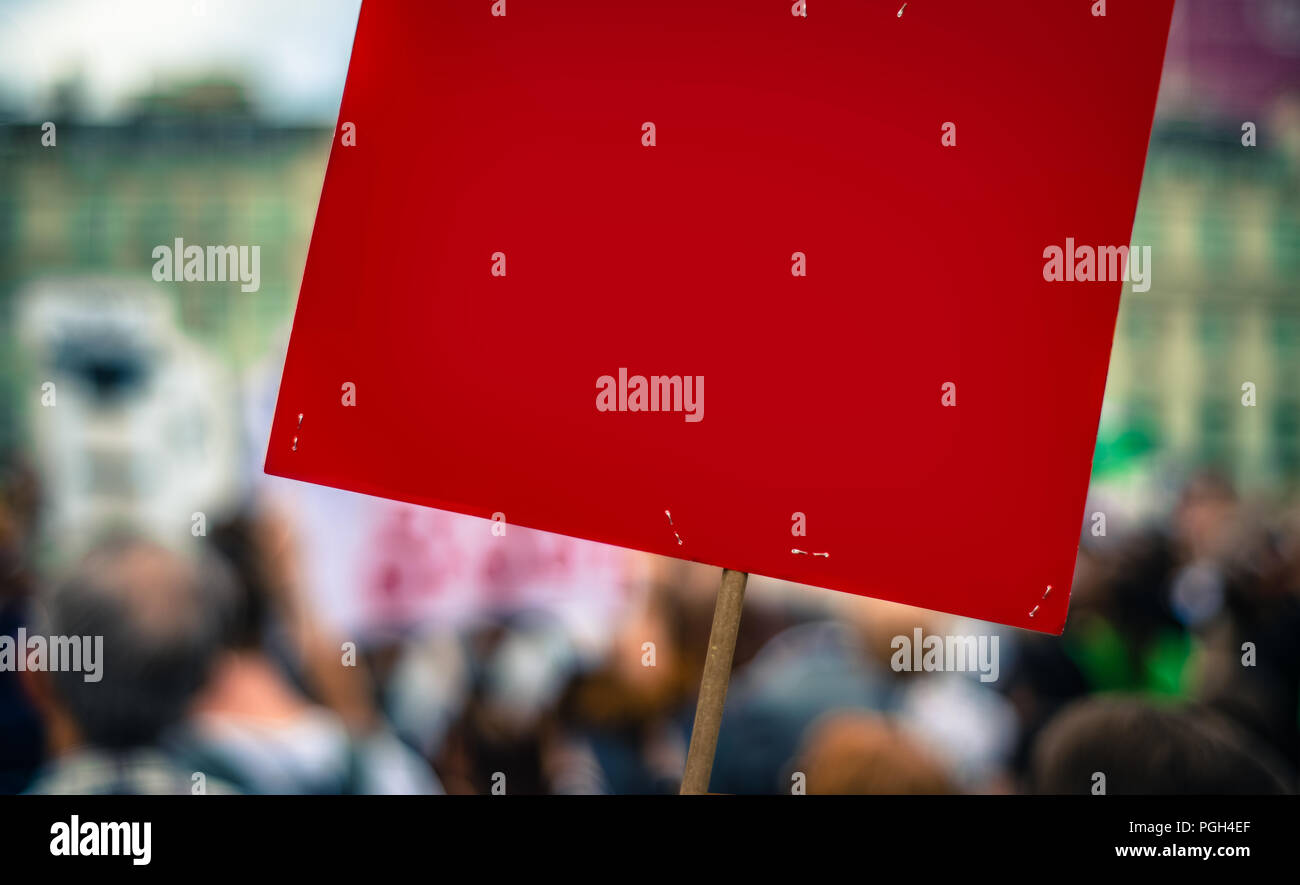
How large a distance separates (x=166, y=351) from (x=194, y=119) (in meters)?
0.55

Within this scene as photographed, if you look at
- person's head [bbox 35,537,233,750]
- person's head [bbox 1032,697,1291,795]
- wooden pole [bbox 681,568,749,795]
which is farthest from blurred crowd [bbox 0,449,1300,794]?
wooden pole [bbox 681,568,749,795]

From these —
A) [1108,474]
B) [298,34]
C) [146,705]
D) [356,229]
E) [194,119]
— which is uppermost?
[298,34]

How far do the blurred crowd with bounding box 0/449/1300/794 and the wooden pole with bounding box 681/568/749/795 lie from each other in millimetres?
1401

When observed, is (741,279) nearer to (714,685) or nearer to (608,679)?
(714,685)

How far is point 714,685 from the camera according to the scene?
1.04 m

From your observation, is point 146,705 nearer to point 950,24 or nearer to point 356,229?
point 356,229

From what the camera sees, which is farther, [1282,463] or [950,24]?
[1282,463]

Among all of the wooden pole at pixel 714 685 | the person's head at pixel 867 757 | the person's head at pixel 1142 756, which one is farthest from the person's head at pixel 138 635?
the person's head at pixel 1142 756

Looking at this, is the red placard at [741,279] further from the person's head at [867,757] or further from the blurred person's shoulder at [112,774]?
the blurred person's shoulder at [112,774]

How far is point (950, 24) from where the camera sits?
1.11m

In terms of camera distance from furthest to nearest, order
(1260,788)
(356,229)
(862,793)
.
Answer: (1260,788), (862,793), (356,229)

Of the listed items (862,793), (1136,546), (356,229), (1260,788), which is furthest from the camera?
(1136,546)

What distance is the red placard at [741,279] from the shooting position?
3.44 ft

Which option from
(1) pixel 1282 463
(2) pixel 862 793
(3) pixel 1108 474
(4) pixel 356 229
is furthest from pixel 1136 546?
(4) pixel 356 229
